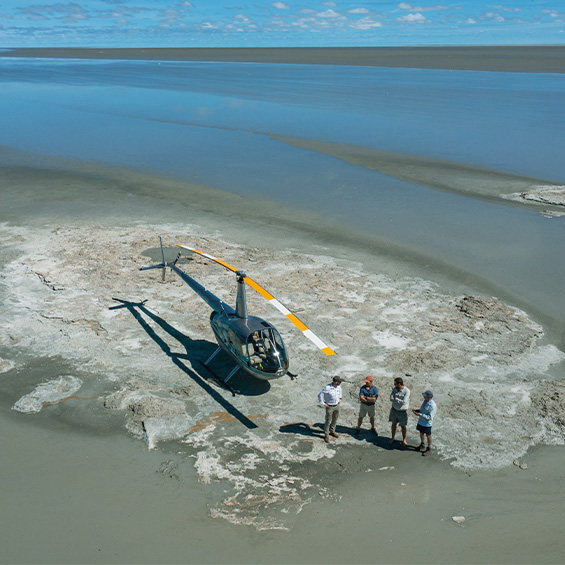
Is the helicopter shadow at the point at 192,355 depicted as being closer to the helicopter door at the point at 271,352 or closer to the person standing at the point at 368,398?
the helicopter door at the point at 271,352

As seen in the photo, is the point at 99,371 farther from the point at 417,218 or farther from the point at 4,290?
the point at 417,218

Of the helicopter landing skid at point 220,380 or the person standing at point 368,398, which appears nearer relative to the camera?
the person standing at point 368,398

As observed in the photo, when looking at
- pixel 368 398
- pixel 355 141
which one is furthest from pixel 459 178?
pixel 368 398

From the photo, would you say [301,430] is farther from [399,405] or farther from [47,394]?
[47,394]

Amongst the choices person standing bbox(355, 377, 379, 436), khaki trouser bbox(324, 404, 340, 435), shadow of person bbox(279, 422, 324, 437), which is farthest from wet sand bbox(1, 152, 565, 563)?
person standing bbox(355, 377, 379, 436)

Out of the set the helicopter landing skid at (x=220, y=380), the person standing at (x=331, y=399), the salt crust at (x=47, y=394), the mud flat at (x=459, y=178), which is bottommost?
the salt crust at (x=47, y=394)

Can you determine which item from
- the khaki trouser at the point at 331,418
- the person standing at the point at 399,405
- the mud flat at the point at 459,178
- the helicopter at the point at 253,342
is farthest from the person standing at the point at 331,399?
the mud flat at the point at 459,178
